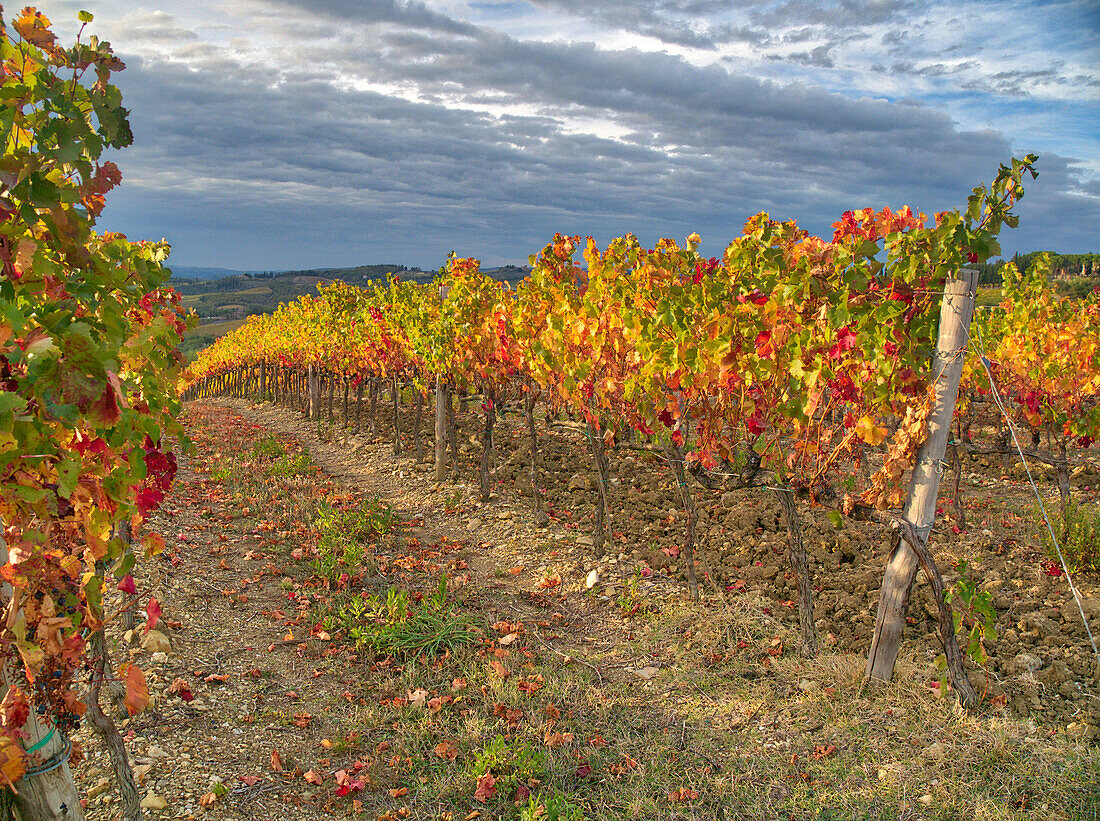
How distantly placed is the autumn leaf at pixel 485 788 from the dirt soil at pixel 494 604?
0.64m

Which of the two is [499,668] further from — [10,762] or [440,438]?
[440,438]

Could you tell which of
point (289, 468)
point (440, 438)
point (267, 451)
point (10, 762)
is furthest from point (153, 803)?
point (267, 451)

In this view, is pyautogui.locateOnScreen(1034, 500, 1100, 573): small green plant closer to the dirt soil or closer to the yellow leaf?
the dirt soil

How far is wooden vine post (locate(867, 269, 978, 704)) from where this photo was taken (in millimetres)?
3969

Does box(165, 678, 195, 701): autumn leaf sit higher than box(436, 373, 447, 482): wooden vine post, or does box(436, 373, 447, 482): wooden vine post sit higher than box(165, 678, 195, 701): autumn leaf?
box(436, 373, 447, 482): wooden vine post

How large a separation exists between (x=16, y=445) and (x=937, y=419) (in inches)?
184

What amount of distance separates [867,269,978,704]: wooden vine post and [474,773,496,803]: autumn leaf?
259cm

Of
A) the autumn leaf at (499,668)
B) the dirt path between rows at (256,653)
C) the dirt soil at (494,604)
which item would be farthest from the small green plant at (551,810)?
the autumn leaf at (499,668)

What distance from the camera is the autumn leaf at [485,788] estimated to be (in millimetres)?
3631

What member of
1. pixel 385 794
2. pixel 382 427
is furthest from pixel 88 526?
pixel 382 427

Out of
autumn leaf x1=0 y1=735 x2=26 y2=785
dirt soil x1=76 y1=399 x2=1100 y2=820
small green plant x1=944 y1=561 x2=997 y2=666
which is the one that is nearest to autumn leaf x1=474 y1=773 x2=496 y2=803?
dirt soil x1=76 y1=399 x2=1100 y2=820

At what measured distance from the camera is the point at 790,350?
15.6ft

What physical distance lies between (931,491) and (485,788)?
127 inches

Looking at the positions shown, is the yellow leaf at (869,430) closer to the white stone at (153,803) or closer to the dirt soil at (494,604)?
the dirt soil at (494,604)
